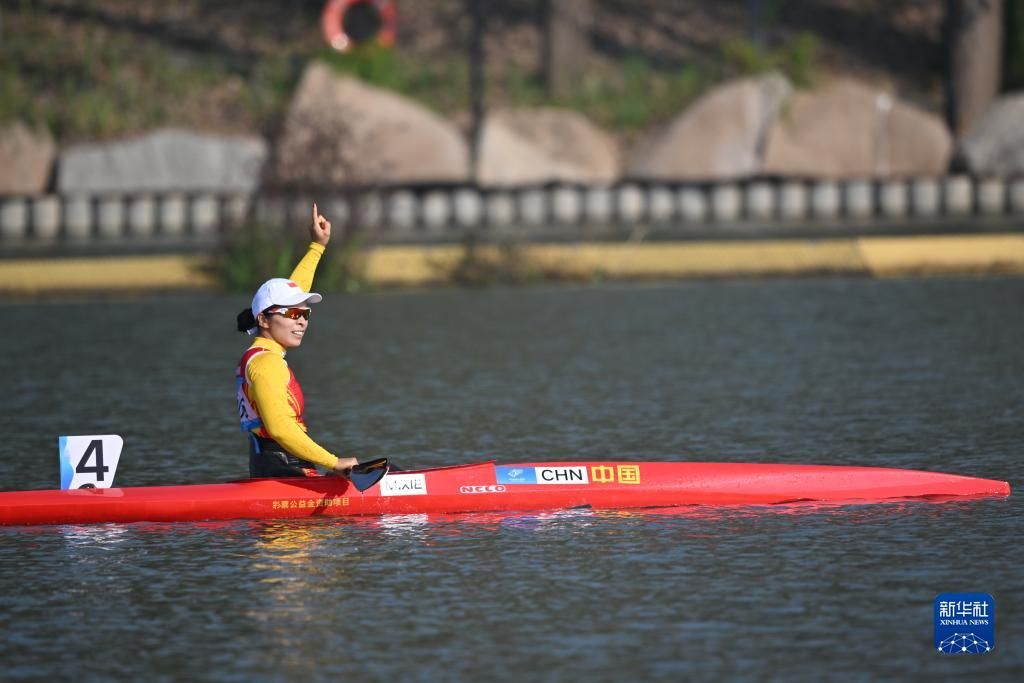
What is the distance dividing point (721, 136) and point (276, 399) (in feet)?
85.7

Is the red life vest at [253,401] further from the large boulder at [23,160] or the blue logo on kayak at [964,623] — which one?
the large boulder at [23,160]

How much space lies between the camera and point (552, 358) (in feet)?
56.5

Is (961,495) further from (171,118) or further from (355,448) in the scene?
(171,118)

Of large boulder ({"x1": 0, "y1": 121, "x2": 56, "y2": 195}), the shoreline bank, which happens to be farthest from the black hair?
large boulder ({"x1": 0, "y1": 121, "x2": 56, "y2": 195})

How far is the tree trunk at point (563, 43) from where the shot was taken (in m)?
39.6

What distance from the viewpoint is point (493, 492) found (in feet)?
33.6

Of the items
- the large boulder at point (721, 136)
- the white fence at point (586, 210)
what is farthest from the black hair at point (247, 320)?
the large boulder at point (721, 136)

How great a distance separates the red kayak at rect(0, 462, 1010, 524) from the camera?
33.4ft

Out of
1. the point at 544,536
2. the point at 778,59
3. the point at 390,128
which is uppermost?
the point at 778,59

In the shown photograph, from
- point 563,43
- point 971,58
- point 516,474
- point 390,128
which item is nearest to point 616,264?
point 390,128

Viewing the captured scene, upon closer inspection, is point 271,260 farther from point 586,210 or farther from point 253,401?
point 253,401

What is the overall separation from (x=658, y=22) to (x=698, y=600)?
122ft

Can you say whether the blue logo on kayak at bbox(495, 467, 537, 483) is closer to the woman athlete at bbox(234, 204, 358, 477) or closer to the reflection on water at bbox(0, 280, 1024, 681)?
the reflection on water at bbox(0, 280, 1024, 681)

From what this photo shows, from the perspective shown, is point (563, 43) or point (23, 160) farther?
point (563, 43)
